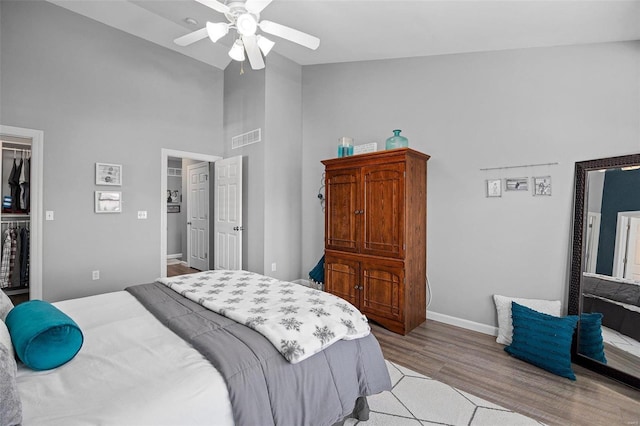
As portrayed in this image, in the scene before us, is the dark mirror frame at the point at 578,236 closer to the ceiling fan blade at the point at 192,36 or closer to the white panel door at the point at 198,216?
the ceiling fan blade at the point at 192,36

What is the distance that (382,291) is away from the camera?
3.17 meters

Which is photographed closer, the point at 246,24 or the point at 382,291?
the point at 246,24

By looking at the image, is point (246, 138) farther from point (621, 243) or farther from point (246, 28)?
point (621, 243)

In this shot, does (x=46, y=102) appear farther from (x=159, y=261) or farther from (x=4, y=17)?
(x=159, y=261)

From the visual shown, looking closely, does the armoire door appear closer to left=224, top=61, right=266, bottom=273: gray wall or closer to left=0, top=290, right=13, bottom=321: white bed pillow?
left=224, top=61, right=266, bottom=273: gray wall

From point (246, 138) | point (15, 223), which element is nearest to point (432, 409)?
point (246, 138)

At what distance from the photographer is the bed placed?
1.00 meters

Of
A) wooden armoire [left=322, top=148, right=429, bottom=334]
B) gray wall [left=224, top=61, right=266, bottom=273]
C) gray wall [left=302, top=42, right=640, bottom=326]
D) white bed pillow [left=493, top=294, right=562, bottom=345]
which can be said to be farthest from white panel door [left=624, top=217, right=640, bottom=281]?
gray wall [left=224, top=61, right=266, bottom=273]

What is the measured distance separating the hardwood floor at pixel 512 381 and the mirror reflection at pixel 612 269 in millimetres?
234

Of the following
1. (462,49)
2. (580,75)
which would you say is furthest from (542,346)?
(462,49)

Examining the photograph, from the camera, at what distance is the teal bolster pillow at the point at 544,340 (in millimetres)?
2295

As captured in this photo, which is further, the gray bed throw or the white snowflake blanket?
the white snowflake blanket

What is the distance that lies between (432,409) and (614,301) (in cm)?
166

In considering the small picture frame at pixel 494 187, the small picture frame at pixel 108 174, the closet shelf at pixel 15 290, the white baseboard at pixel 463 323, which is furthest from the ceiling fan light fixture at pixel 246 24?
the closet shelf at pixel 15 290
